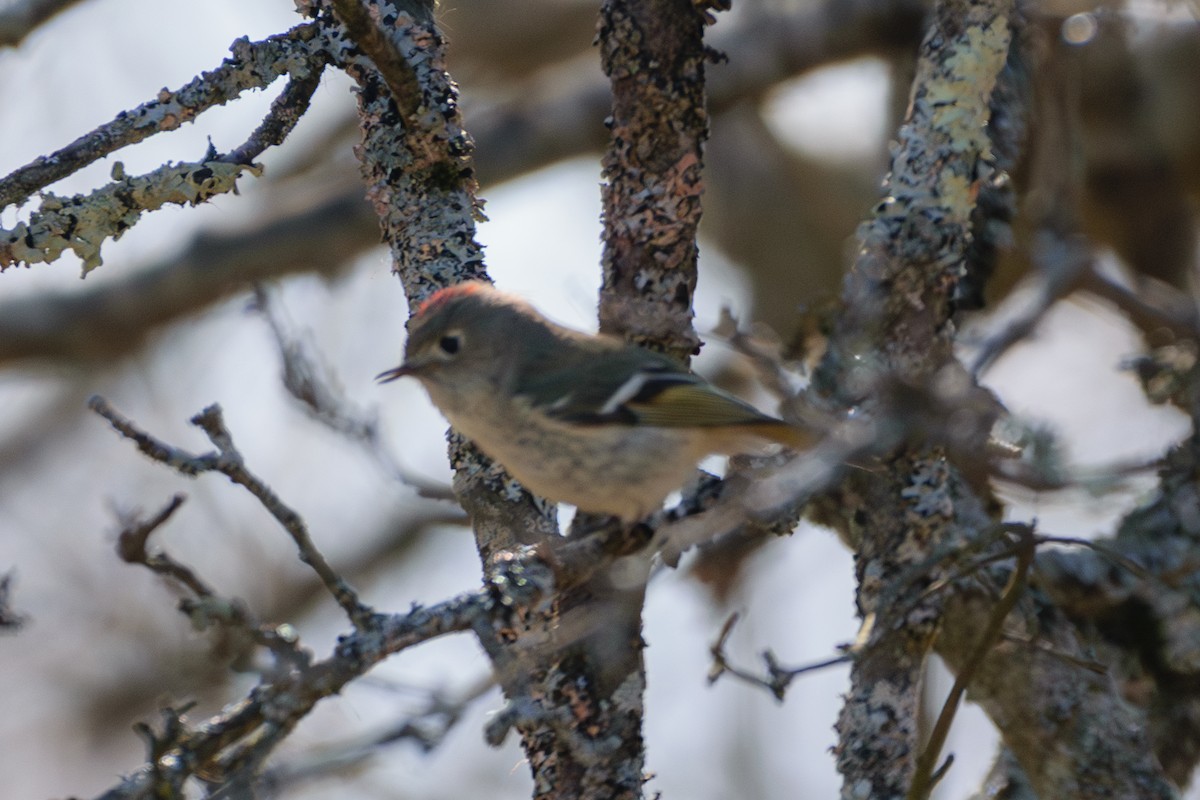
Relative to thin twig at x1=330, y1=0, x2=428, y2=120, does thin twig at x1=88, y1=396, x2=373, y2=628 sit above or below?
below

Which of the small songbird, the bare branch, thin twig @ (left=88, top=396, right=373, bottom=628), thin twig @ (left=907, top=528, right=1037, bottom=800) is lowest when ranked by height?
thin twig @ (left=907, top=528, right=1037, bottom=800)

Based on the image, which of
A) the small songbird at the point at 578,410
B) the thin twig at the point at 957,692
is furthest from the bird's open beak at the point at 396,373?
the thin twig at the point at 957,692

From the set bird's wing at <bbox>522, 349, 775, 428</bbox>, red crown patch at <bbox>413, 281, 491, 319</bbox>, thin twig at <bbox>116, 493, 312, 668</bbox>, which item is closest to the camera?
thin twig at <bbox>116, 493, 312, 668</bbox>

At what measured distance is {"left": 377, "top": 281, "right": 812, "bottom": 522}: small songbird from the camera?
246 centimetres

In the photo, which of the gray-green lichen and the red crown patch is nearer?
the gray-green lichen

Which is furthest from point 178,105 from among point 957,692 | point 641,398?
point 957,692

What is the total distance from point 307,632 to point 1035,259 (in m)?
4.25

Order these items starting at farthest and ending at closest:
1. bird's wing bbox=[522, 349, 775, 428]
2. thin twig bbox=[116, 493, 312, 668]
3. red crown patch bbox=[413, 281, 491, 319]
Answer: bird's wing bbox=[522, 349, 775, 428]
red crown patch bbox=[413, 281, 491, 319]
thin twig bbox=[116, 493, 312, 668]

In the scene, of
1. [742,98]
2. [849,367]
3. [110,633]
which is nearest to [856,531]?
[849,367]

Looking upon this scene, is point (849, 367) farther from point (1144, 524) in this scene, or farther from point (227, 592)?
point (227, 592)

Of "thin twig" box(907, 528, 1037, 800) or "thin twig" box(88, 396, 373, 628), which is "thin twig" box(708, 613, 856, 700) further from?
"thin twig" box(88, 396, 373, 628)

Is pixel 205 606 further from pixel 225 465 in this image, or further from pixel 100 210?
pixel 100 210

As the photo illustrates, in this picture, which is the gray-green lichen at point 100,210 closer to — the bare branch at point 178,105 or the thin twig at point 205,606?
the bare branch at point 178,105

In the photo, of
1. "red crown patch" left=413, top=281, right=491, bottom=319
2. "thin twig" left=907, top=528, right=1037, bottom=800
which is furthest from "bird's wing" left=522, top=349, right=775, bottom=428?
"thin twig" left=907, top=528, right=1037, bottom=800
